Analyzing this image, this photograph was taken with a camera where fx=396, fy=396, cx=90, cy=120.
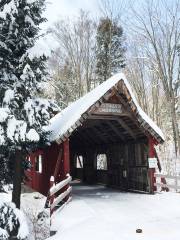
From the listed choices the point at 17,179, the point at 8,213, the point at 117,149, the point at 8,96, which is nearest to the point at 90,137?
the point at 117,149

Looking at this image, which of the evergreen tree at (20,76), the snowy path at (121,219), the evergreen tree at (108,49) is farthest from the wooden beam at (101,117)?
the evergreen tree at (108,49)

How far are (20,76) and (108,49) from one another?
2667cm

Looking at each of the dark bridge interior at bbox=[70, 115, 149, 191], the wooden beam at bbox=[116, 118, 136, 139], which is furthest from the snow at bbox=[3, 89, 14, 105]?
the wooden beam at bbox=[116, 118, 136, 139]

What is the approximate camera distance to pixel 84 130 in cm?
2455

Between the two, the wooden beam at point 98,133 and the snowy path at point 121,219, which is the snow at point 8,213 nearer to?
the snowy path at point 121,219

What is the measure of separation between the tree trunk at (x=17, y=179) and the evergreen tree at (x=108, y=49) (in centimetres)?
2485

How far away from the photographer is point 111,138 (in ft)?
73.5

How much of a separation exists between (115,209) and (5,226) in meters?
5.97

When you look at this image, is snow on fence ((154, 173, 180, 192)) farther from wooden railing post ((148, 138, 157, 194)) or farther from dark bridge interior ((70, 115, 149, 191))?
dark bridge interior ((70, 115, 149, 191))

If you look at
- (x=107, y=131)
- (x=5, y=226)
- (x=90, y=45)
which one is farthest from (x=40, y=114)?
(x=90, y=45)

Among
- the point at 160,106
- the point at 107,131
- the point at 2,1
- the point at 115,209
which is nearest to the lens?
the point at 2,1

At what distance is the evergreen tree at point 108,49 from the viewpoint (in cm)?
3653

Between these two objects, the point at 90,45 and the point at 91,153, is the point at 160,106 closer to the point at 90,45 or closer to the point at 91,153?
the point at 90,45

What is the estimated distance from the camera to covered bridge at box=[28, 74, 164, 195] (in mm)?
16688
